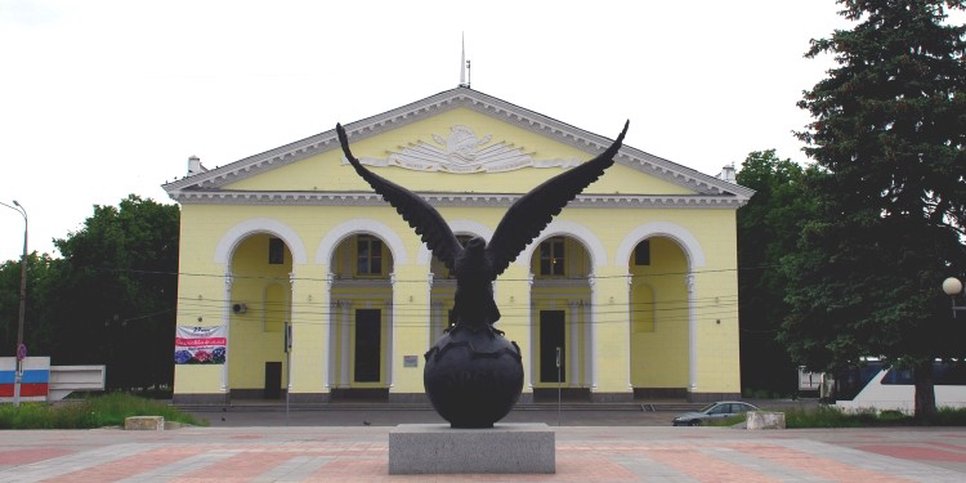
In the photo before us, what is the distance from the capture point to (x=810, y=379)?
197 ft

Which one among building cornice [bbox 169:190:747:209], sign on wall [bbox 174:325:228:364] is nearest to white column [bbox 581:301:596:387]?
building cornice [bbox 169:190:747:209]

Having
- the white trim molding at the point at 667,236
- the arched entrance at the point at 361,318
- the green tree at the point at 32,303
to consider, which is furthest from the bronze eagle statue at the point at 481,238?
the green tree at the point at 32,303

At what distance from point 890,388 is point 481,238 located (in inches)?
1184

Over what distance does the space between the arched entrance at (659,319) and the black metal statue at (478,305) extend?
3305 centimetres

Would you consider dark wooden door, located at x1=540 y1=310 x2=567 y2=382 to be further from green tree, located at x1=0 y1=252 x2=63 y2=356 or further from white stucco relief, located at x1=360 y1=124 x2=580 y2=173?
green tree, located at x1=0 y1=252 x2=63 y2=356

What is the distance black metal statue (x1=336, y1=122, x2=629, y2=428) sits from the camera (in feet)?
43.4

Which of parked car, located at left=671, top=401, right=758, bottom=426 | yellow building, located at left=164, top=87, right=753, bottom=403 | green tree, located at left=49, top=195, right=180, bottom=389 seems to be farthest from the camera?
green tree, located at left=49, top=195, right=180, bottom=389

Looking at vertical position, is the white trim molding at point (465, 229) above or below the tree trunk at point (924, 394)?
above

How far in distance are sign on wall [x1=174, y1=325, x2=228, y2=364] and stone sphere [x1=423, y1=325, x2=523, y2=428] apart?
30.8m

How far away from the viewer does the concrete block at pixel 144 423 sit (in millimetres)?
25391

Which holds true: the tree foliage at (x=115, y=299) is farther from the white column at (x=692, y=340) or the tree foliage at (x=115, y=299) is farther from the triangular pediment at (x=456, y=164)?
the white column at (x=692, y=340)

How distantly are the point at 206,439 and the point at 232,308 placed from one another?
23986 millimetres

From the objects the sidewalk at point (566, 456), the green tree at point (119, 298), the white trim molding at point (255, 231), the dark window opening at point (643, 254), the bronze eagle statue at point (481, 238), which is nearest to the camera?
the bronze eagle statue at point (481, 238)

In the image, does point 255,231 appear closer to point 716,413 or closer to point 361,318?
point 361,318
